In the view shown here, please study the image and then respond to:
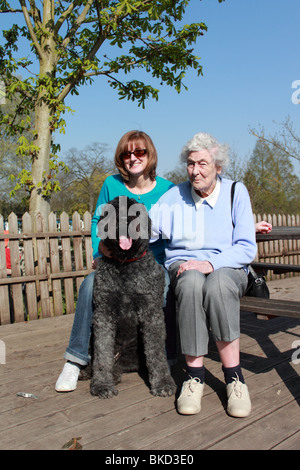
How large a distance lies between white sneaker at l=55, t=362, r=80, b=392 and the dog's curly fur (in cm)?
17

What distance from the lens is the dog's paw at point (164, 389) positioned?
2453 mm

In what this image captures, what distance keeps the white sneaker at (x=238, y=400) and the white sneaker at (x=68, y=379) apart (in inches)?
41.1

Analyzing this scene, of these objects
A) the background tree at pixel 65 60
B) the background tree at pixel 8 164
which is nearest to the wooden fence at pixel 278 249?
the background tree at pixel 65 60

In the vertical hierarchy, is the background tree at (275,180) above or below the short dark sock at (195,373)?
above

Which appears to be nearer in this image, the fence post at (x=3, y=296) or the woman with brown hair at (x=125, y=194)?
the woman with brown hair at (x=125, y=194)

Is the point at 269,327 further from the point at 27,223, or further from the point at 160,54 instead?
the point at 160,54

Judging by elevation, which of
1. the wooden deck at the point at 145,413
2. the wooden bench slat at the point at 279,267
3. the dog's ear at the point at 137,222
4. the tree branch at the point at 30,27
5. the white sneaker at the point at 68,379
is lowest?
the wooden deck at the point at 145,413

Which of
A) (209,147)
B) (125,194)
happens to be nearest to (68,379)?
(125,194)

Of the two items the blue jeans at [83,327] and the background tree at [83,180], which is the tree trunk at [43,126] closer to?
the blue jeans at [83,327]

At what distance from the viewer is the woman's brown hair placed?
9.64 ft

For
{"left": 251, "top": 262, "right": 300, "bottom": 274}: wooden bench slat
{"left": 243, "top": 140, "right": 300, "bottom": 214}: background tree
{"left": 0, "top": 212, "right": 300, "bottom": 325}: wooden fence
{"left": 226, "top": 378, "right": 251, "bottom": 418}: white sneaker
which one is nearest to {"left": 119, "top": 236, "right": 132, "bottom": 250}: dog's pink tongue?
{"left": 226, "top": 378, "right": 251, "bottom": 418}: white sneaker

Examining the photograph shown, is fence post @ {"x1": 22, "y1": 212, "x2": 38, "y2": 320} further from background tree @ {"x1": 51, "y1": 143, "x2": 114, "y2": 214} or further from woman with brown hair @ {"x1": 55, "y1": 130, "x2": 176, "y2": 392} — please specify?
background tree @ {"x1": 51, "y1": 143, "x2": 114, "y2": 214}
